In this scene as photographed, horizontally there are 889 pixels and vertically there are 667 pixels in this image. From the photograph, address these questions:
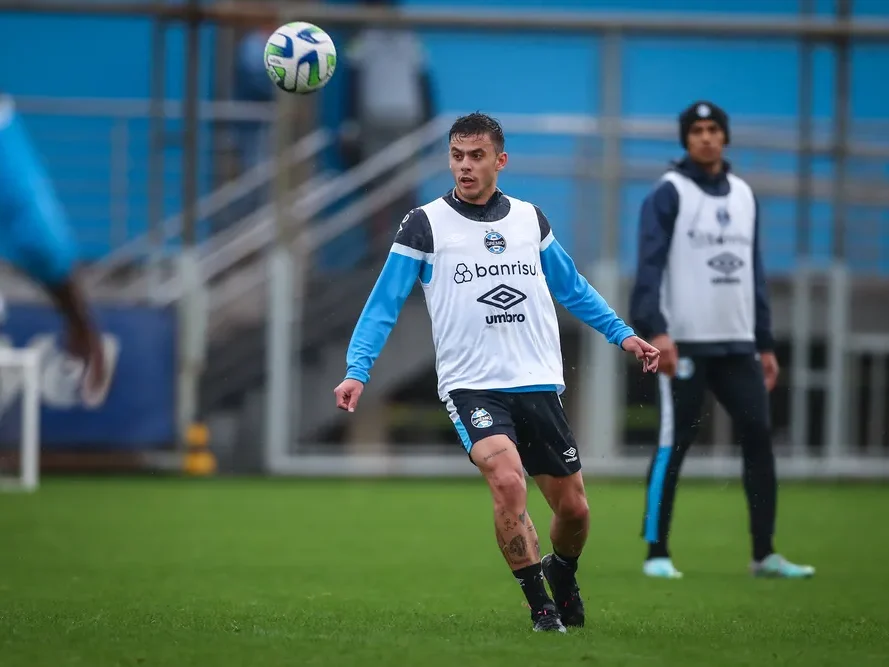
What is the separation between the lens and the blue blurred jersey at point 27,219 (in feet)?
11.0

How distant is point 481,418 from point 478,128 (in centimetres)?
107

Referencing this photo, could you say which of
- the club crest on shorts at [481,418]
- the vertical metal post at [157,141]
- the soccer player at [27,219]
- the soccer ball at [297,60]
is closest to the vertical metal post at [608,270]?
the vertical metal post at [157,141]

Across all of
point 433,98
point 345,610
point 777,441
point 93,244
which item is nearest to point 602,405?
point 777,441

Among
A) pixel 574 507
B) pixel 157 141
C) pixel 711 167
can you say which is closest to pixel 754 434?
pixel 711 167

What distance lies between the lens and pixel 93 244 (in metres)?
15.7

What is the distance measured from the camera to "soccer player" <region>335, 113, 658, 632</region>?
5711 millimetres

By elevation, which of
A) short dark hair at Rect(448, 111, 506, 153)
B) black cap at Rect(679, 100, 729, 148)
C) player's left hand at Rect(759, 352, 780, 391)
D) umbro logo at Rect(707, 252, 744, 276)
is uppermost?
black cap at Rect(679, 100, 729, 148)

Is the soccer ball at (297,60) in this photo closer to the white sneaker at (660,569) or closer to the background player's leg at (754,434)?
the background player's leg at (754,434)

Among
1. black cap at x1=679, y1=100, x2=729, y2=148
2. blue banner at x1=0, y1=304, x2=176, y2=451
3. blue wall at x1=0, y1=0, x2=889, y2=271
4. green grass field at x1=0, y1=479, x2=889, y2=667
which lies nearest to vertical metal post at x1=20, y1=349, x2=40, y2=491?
green grass field at x1=0, y1=479, x2=889, y2=667

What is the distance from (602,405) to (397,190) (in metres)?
2.87

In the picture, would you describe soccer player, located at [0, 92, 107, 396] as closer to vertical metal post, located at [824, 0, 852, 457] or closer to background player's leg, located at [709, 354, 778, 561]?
background player's leg, located at [709, 354, 778, 561]

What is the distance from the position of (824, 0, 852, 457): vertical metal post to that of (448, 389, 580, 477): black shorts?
9.03 metres

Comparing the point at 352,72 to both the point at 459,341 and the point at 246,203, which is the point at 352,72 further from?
the point at 459,341

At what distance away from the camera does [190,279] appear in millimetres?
13867
